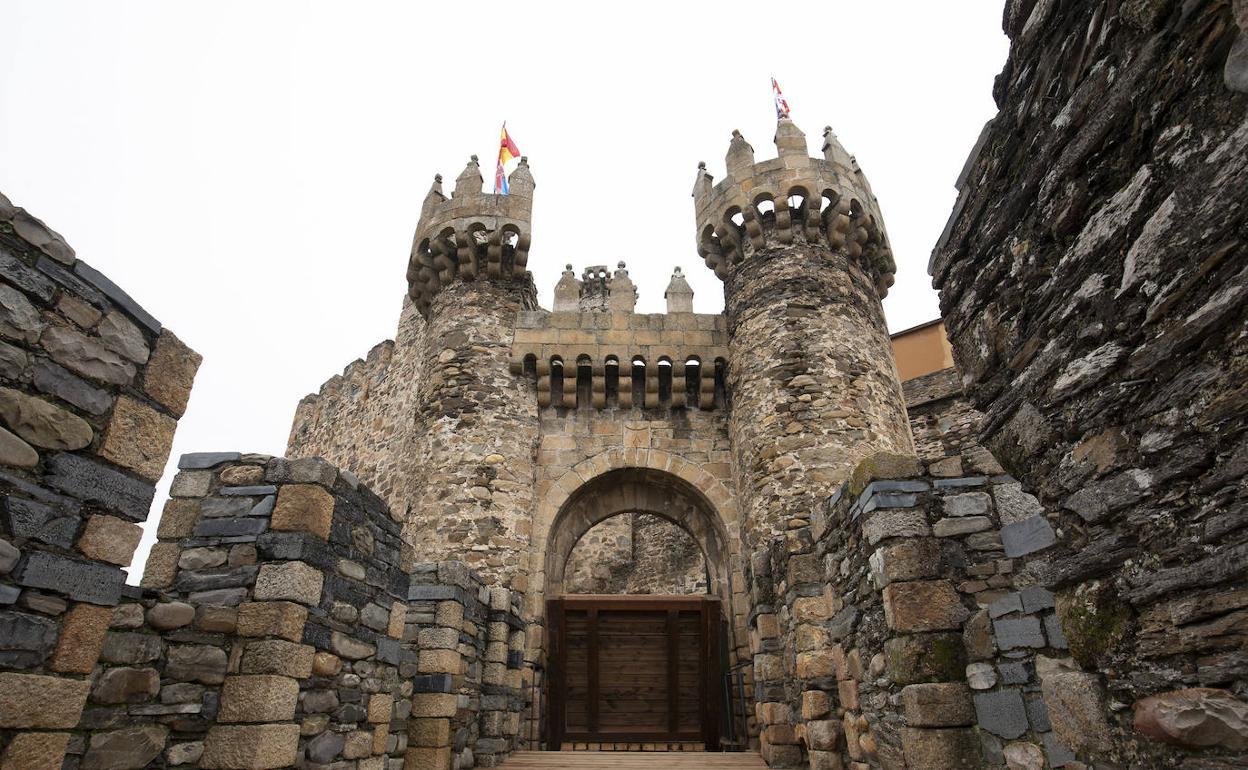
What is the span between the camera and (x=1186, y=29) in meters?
1.55

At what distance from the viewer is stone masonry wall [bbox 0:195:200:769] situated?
2129 millimetres

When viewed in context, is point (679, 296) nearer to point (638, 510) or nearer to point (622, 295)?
point (622, 295)

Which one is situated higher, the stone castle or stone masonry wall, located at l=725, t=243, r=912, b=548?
stone masonry wall, located at l=725, t=243, r=912, b=548

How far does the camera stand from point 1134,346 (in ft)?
5.76

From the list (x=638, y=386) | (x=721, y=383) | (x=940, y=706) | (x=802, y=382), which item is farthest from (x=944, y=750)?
(x=638, y=386)

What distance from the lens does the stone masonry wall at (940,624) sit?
311cm

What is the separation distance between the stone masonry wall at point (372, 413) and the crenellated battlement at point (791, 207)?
6.12 metres

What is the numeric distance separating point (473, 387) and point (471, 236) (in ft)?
8.39

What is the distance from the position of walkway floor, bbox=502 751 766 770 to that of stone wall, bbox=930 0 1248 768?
5284 mm

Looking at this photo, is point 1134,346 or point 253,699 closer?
point 1134,346

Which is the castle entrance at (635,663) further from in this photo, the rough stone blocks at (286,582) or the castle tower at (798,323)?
the rough stone blocks at (286,582)

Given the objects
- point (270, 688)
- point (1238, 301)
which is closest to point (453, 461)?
point (270, 688)

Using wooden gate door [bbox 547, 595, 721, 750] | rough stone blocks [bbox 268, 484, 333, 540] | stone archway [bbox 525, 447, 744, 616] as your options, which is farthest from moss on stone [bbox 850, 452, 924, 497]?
wooden gate door [bbox 547, 595, 721, 750]

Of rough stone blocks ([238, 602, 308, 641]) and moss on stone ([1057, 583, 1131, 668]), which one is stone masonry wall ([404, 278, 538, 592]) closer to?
rough stone blocks ([238, 602, 308, 641])
